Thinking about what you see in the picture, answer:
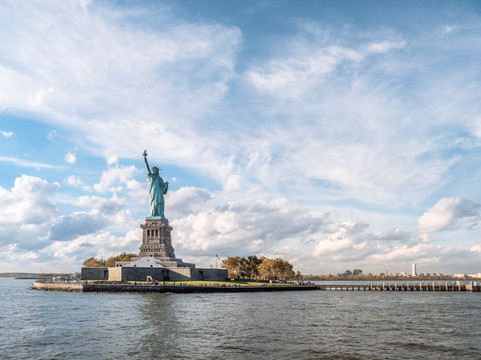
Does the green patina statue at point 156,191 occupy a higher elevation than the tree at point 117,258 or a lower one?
higher

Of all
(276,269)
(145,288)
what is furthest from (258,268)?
(145,288)

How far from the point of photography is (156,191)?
119 metres

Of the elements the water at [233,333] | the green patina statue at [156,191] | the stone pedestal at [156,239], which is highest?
the green patina statue at [156,191]

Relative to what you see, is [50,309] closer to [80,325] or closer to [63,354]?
[80,325]

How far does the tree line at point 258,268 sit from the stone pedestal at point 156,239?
1154 inches

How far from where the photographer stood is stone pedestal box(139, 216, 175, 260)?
111800mm

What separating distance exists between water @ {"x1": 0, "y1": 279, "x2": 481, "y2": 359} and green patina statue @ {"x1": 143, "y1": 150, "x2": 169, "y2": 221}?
199ft

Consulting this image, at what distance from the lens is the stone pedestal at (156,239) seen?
11180 centimetres

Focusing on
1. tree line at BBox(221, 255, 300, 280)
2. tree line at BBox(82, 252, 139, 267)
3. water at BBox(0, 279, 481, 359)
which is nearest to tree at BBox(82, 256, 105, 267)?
tree line at BBox(82, 252, 139, 267)

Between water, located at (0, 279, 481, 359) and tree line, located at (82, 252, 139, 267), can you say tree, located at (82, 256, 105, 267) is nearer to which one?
tree line, located at (82, 252, 139, 267)

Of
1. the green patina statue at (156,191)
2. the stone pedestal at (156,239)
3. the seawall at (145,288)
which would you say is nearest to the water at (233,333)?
the seawall at (145,288)

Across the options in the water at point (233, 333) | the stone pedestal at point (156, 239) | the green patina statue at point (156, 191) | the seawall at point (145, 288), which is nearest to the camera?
the water at point (233, 333)

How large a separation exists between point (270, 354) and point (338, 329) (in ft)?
45.5

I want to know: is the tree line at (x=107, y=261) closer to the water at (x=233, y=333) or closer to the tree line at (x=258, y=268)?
the tree line at (x=258, y=268)
